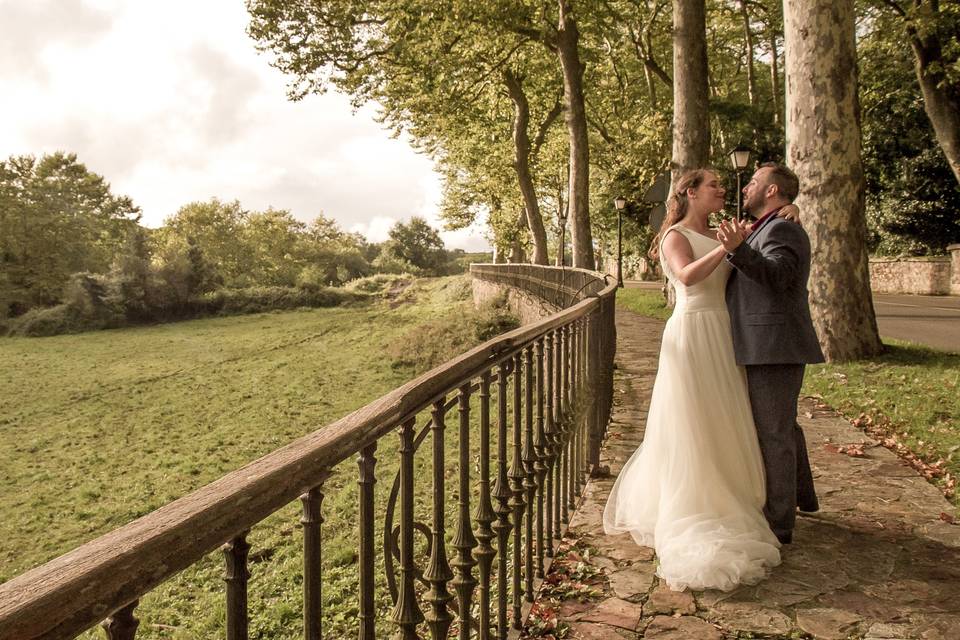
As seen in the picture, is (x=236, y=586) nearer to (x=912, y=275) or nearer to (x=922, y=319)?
(x=922, y=319)

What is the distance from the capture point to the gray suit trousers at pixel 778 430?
3.99m

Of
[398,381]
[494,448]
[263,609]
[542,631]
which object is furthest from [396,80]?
[542,631]

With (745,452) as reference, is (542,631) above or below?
below

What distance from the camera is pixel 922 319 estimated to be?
663 inches

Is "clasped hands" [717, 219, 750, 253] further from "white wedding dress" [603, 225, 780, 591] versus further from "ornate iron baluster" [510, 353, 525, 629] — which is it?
"ornate iron baluster" [510, 353, 525, 629]

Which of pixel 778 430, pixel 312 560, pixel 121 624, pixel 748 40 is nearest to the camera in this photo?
pixel 121 624

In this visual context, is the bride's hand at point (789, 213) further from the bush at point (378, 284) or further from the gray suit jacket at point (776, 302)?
the bush at point (378, 284)

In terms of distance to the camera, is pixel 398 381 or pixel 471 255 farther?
pixel 471 255

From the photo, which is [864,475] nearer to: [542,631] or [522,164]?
[542,631]

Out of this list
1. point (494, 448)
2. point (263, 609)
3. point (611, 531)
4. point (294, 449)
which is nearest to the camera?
point (294, 449)

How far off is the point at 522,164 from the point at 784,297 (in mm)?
26109

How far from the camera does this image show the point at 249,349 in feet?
119

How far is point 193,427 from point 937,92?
70.2 feet

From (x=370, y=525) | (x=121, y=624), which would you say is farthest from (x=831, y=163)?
(x=121, y=624)
